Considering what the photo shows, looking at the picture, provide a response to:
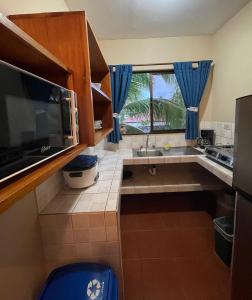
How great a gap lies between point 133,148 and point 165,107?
2.73 feet

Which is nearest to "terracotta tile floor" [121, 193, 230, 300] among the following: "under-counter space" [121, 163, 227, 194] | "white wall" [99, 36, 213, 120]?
"under-counter space" [121, 163, 227, 194]

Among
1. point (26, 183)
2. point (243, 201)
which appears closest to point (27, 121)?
point (26, 183)

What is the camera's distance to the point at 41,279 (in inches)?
42.5

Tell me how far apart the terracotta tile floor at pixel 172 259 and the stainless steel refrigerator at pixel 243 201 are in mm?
394

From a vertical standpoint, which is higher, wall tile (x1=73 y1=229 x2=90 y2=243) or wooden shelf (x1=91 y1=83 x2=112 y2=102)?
wooden shelf (x1=91 y1=83 x2=112 y2=102)

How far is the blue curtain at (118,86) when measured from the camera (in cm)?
280

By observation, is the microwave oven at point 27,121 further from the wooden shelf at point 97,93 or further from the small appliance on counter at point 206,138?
the small appliance on counter at point 206,138

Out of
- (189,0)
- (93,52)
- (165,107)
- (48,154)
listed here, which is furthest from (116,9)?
(48,154)

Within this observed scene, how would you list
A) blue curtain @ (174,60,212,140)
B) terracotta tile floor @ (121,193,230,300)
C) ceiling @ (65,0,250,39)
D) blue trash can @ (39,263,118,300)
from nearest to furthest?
blue trash can @ (39,263,118,300)
terracotta tile floor @ (121,193,230,300)
ceiling @ (65,0,250,39)
blue curtain @ (174,60,212,140)

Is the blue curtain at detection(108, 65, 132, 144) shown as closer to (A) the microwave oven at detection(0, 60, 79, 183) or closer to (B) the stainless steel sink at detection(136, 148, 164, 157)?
(B) the stainless steel sink at detection(136, 148, 164, 157)

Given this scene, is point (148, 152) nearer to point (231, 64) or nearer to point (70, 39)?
point (231, 64)

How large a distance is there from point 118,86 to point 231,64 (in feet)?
4.89

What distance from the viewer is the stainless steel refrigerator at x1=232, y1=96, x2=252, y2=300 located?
1037 mm

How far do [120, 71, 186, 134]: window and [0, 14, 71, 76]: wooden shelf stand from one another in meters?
2.17
